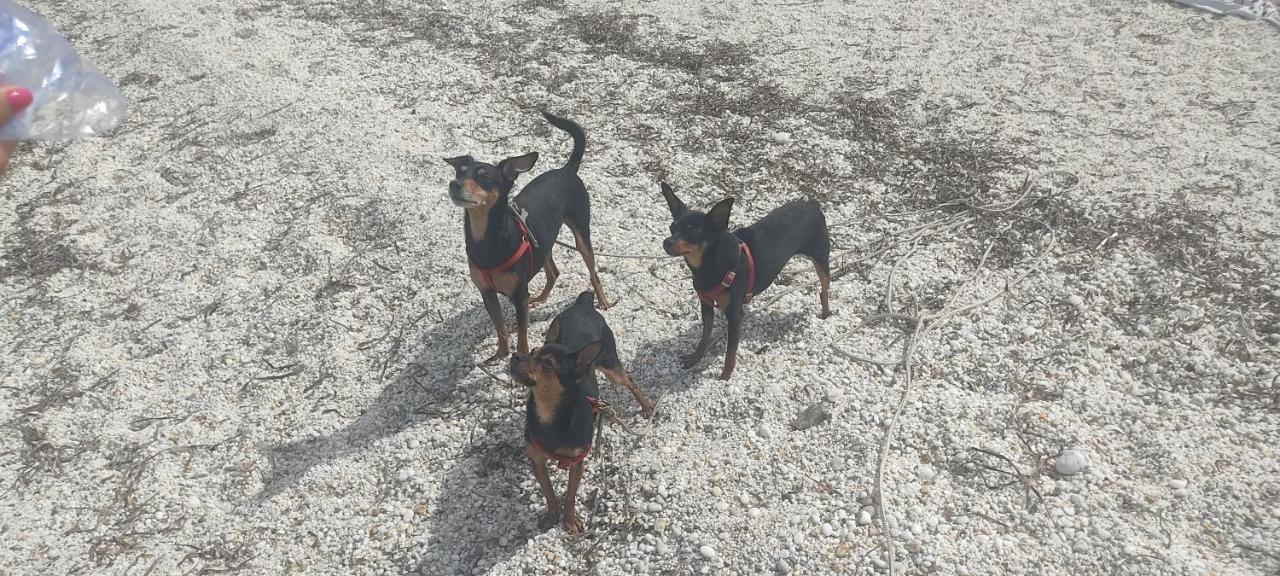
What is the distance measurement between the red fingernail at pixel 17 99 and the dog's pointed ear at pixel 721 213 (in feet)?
21.5

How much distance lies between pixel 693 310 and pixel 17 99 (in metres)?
6.33

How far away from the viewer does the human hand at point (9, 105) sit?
21.3 feet

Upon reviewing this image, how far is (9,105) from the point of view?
6.55 m

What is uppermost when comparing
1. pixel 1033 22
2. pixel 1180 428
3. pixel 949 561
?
pixel 1033 22

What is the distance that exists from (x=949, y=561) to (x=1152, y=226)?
137 inches

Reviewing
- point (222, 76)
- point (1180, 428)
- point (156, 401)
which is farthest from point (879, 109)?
point (222, 76)

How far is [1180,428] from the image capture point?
161 inches

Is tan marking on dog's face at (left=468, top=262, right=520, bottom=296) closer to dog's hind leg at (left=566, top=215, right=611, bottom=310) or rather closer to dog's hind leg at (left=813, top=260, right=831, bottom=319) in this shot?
dog's hind leg at (left=566, top=215, right=611, bottom=310)

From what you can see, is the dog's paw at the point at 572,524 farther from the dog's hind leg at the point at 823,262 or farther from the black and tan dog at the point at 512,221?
the dog's hind leg at the point at 823,262

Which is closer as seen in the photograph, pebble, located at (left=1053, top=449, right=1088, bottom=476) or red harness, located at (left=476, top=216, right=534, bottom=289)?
pebble, located at (left=1053, top=449, right=1088, bottom=476)

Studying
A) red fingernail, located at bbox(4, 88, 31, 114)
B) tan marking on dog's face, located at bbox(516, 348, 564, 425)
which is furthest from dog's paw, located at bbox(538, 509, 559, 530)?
red fingernail, located at bbox(4, 88, 31, 114)

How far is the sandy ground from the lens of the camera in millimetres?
3814

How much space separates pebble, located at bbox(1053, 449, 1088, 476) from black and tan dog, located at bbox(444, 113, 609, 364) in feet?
9.65

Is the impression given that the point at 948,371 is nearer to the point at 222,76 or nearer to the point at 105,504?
the point at 105,504
